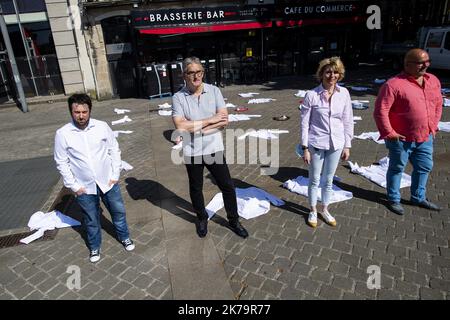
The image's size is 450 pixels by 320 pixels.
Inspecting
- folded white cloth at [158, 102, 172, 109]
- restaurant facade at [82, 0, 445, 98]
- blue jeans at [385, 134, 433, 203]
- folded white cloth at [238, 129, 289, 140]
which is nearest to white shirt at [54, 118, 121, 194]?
blue jeans at [385, 134, 433, 203]

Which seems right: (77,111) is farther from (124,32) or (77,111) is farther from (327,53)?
(327,53)

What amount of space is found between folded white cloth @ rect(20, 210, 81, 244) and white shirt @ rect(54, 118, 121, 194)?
4.57 feet

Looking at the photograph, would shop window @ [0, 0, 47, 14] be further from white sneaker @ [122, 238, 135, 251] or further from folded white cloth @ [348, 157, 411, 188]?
folded white cloth @ [348, 157, 411, 188]

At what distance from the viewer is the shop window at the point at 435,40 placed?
46.6ft

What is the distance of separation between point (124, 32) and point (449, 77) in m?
14.4

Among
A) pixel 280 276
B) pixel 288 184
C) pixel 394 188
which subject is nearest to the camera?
pixel 280 276

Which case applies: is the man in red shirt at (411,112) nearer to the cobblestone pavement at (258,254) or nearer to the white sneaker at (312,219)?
the cobblestone pavement at (258,254)

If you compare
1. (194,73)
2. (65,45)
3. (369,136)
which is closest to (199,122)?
(194,73)

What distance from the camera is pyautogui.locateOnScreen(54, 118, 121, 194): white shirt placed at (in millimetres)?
3188

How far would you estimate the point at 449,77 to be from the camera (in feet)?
46.1

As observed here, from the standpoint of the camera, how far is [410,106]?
3.69 m
